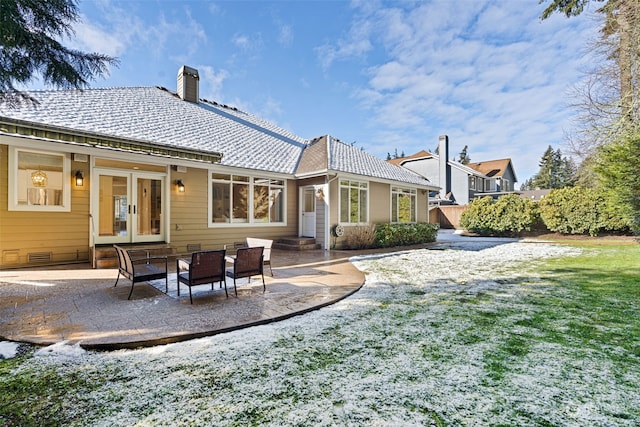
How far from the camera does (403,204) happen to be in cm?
1519

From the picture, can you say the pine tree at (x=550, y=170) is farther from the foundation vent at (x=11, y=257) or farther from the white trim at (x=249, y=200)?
the foundation vent at (x=11, y=257)

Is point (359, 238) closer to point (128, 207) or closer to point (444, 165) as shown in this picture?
point (128, 207)

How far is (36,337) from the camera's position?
11.5 ft

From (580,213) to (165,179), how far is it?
64.5ft

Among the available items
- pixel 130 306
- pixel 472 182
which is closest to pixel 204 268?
pixel 130 306

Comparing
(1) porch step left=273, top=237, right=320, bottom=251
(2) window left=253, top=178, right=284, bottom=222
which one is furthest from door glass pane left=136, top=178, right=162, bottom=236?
(1) porch step left=273, top=237, right=320, bottom=251

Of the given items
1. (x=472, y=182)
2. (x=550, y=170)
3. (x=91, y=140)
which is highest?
(x=550, y=170)

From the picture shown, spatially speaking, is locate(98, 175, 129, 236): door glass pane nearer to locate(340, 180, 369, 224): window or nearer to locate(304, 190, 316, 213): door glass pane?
locate(304, 190, 316, 213): door glass pane

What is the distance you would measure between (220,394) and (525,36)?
1682 centimetres

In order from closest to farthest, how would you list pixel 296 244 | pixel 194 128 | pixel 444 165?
pixel 296 244
pixel 194 128
pixel 444 165

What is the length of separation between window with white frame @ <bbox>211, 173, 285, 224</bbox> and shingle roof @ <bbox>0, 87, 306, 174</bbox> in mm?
653

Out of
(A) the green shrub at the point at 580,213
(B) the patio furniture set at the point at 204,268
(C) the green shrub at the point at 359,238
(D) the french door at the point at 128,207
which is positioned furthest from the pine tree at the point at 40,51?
(A) the green shrub at the point at 580,213

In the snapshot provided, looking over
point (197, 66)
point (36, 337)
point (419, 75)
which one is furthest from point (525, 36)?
point (36, 337)

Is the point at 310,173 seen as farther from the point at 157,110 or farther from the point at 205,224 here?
the point at 157,110
